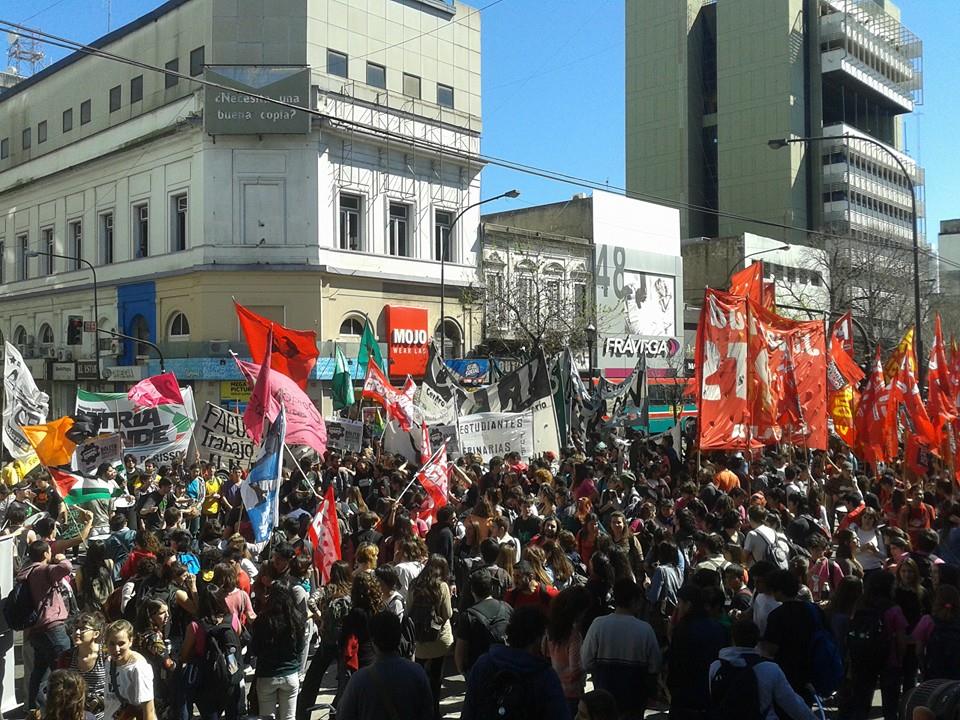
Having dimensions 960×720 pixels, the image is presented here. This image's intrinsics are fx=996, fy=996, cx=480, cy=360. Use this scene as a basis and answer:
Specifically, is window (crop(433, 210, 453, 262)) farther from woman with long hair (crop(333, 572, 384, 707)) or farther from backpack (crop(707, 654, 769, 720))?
backpack (crop(707, 654, 769, 720))

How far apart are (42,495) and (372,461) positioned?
5.62 metres

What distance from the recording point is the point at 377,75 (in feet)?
124

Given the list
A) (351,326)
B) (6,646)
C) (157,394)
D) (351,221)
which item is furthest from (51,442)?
(351,221)

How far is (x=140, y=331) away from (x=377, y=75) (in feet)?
44.3

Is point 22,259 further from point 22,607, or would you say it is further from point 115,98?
point 22,607

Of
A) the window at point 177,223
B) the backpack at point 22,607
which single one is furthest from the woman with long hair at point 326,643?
the window at point 177,223

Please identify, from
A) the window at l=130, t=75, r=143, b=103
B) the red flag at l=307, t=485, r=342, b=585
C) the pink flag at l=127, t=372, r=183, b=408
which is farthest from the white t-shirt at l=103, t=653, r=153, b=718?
the window at l=130, t=75, r=143, b=103

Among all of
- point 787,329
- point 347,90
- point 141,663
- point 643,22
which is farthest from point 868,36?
point 141,663

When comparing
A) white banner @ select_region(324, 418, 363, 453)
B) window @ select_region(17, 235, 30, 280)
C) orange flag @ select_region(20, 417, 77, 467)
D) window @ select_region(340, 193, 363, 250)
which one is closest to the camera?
orange flag @ select_region(20, 417, 77, 467)

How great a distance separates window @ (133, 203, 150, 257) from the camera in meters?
38.9

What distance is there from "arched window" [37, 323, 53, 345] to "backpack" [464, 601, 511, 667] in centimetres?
4223

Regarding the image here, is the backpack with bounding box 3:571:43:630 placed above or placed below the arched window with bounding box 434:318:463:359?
below

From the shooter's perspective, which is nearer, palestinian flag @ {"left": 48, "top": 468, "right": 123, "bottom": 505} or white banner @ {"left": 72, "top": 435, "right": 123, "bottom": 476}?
palestinian flag @ {"left": 48, "top": 468, "right": 123, "bottom": 505}

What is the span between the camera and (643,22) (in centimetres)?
7744
